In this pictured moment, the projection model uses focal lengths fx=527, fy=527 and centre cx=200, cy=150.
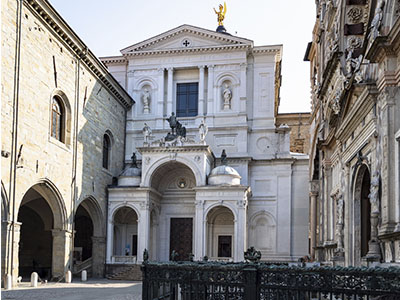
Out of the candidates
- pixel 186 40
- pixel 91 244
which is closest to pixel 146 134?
pixel 186 40

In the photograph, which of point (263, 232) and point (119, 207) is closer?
point (119, 207)

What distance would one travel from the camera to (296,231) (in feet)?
105

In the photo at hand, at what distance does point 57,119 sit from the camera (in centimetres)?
2516

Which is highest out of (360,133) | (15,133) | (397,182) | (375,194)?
(15,133)

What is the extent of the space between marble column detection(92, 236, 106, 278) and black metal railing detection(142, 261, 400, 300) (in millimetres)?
22931

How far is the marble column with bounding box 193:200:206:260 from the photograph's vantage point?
28844mm

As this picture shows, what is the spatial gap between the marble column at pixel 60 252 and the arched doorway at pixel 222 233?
31.7 feet

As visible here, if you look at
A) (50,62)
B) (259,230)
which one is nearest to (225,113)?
(259,230)

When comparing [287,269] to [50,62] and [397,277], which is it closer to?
[397,277]

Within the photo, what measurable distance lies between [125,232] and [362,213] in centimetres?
1992

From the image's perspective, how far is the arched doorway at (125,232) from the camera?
106 feet

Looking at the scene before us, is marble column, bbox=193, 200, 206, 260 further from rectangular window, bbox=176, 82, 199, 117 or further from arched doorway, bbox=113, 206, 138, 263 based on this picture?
rectangular window, bbox=176, 82, 199, 117

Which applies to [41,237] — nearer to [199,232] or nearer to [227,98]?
[199,232]

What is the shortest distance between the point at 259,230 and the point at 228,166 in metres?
4.61
